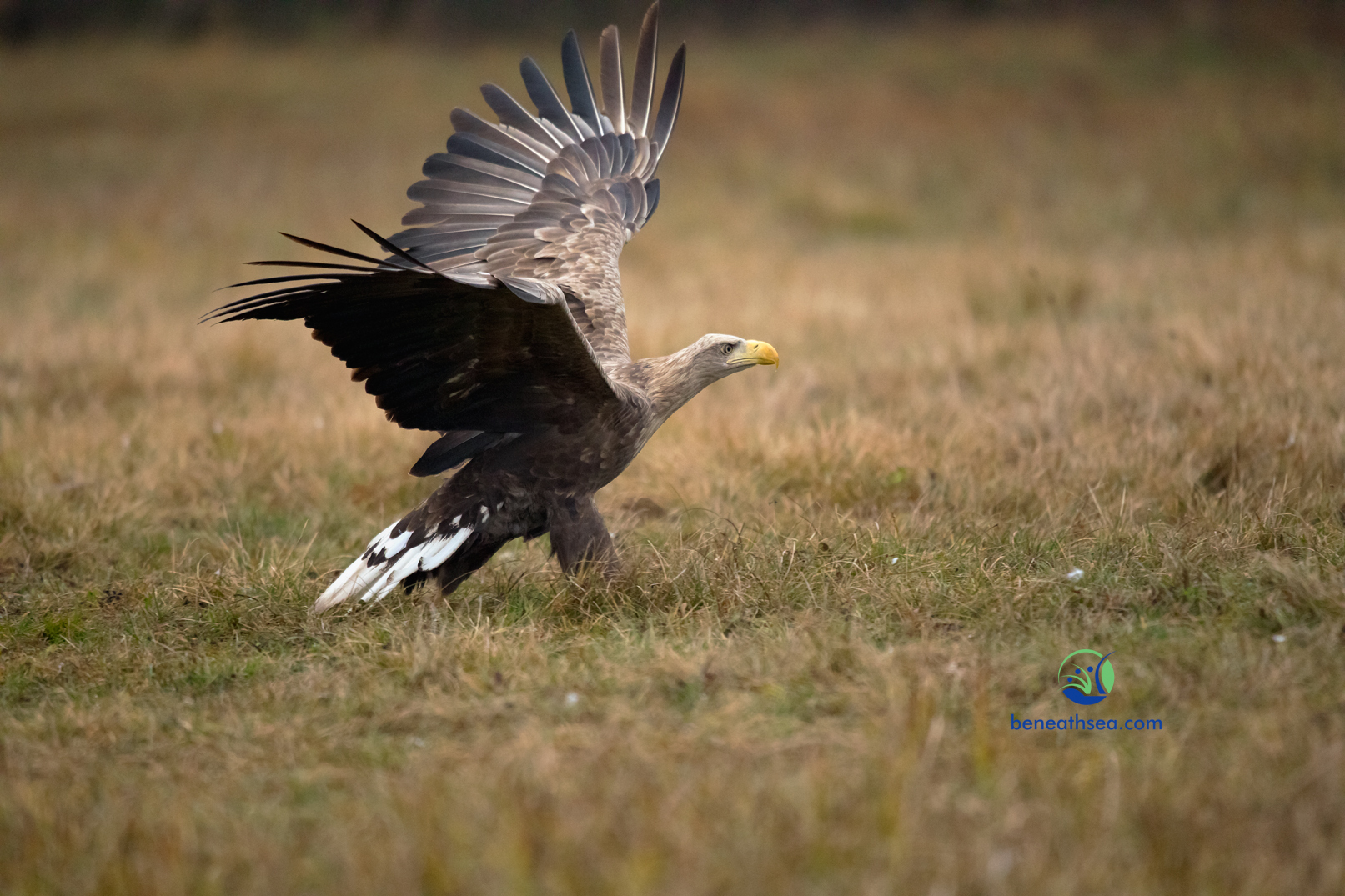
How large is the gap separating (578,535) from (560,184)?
215 cm

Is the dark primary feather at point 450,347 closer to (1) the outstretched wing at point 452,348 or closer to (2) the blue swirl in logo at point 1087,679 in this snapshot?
(1) the outstretched wing at point 452,348

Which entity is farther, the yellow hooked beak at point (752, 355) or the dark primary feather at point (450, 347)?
the yellow hooked beak at point (752, 355)

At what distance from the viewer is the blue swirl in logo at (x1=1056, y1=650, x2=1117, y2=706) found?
3.14 meters

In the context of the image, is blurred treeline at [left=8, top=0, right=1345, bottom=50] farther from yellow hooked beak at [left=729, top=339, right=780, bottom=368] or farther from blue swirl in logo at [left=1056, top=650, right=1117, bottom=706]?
blue swirl in logo at [left=1056, top=650, right=1117, bottom=706]

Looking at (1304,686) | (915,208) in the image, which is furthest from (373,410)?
(915,208)

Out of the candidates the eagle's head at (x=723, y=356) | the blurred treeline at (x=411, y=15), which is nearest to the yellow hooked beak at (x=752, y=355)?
the eagle's head at (x=723, y=356)

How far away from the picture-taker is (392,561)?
425 centimetres

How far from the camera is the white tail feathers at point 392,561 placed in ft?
13.7

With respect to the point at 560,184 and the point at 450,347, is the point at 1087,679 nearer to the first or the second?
the point at 450,347

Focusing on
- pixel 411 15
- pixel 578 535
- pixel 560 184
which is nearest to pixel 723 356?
pixel 578 535

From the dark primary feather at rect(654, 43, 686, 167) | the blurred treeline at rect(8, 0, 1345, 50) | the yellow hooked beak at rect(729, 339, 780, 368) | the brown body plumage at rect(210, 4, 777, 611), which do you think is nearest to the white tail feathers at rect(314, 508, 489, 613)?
the brown body plumage at rect(210, 4, 777, 611)

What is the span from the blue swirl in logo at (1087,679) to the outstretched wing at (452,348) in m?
1.75

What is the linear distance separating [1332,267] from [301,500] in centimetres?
770

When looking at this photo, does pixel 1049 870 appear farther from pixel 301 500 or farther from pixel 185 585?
pixel 301 500
